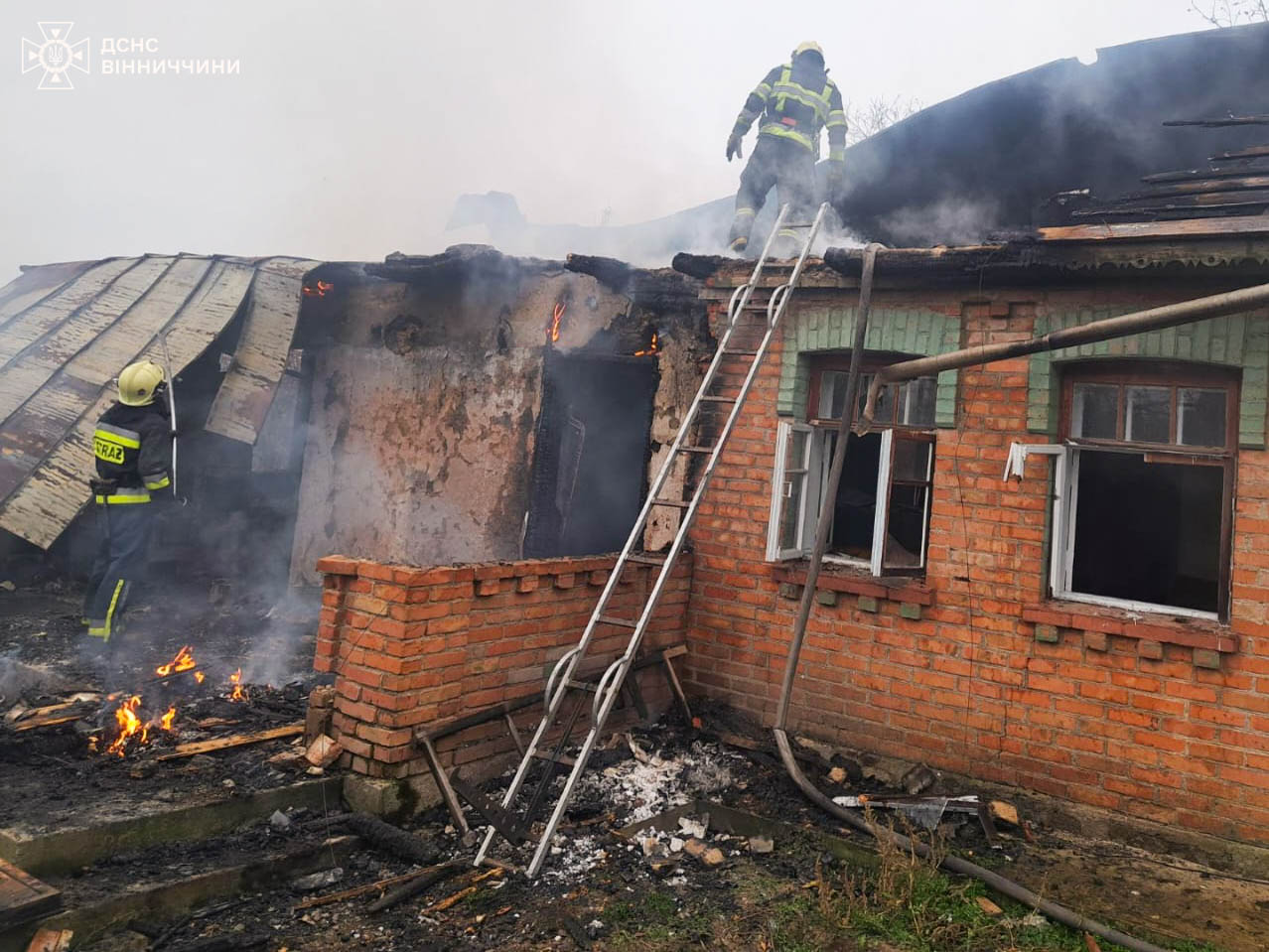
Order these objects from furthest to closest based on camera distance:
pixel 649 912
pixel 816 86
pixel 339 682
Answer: pixel 816 86 < pixel 339 682 < pixel 649 912

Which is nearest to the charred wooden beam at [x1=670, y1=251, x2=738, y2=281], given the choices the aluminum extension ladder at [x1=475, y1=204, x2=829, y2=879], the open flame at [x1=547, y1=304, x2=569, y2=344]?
the aluminum extension ladder at [x1=475, y1=204, x2=829, y2=879]

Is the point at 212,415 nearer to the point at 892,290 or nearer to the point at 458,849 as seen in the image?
the point at 458,849

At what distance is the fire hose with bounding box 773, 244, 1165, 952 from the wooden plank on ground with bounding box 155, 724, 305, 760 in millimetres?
2879

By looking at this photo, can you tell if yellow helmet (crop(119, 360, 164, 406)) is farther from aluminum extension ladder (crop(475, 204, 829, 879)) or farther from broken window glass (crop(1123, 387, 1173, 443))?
broken window glass (crop(1123, 387, 1173, 443))

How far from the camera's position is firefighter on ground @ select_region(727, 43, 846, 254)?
7812 millimetres

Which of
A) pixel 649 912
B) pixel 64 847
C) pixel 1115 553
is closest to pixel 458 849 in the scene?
pixel 649 912

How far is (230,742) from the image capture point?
462cm

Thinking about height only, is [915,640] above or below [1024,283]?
below

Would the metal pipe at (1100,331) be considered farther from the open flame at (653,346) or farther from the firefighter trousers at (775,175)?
the firefighter trousers at (775,175)

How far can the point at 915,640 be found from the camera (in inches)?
214

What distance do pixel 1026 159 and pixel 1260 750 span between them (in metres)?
6.75

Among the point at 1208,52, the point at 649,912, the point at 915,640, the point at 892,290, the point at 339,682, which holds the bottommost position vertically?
the point at 649,912

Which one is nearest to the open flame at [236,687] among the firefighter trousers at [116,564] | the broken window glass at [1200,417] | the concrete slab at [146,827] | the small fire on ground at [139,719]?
the small fire on ground at [139,719]

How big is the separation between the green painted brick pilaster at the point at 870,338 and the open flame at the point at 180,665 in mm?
4649
